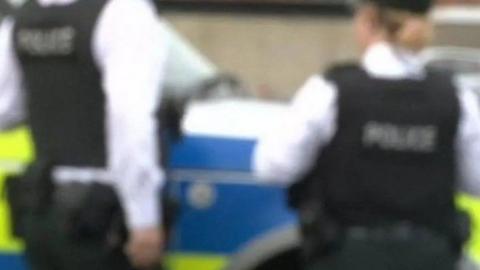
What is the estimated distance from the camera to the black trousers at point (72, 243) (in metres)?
4.86

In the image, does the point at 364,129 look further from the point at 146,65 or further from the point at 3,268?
the point at 3,268

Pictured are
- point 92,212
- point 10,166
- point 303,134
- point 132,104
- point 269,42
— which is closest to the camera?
point 303,134

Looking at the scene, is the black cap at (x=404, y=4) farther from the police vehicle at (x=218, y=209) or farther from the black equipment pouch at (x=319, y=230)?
the police vehicle at (x=218, y=209)

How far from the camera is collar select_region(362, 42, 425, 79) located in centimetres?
459

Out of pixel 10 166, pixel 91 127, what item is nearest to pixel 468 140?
pixel 91 127

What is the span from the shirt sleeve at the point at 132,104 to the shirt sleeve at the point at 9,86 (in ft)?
1.16

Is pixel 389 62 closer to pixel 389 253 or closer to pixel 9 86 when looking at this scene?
pixel 389 253

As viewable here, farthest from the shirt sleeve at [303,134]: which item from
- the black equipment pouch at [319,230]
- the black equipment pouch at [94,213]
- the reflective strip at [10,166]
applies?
the reflective strip at [10,166]

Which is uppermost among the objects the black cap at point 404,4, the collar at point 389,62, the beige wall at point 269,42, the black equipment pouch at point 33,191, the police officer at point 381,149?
the black cap at point 404,4

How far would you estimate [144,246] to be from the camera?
Result: 4762 millimetres

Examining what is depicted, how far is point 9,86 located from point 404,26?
124cm

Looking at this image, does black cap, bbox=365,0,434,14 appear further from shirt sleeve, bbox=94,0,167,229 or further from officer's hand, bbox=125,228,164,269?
officer's hand, bbox=125,228,164,269

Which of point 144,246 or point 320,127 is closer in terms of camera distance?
point 320,127

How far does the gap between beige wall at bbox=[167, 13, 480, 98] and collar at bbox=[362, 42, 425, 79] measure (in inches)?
368
